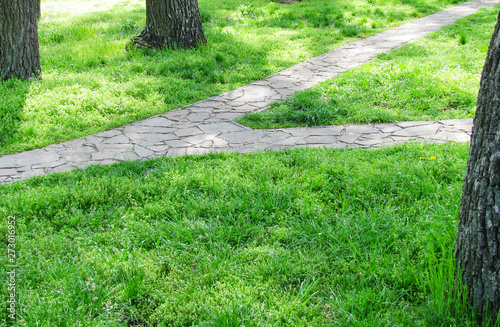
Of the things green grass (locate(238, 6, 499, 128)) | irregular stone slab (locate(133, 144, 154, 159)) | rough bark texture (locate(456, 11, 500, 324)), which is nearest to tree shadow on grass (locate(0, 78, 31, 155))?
irregular stone slab (locate(133, 144, 154, 159))

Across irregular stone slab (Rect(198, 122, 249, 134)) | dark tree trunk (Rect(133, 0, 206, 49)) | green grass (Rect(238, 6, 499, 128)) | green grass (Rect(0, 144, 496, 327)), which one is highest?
dark tree trunk (Rect(133, 0, 206, 49))

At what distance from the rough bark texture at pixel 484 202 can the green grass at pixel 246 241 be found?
0.14 meters

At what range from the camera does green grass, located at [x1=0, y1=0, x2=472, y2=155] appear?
19.8 ft

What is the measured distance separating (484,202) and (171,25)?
7.76 meters

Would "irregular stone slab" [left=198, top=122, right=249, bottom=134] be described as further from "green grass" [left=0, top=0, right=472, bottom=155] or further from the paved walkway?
"green grass" [left=0, top=0, right=472, bottom=155]

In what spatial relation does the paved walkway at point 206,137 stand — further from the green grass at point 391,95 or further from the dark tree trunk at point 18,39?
the dark tree trunk at point 18,39

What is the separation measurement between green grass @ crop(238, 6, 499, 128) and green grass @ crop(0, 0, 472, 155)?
63.6 inches

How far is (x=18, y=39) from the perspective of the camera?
7008mm

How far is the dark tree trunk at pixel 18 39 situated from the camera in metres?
6.88

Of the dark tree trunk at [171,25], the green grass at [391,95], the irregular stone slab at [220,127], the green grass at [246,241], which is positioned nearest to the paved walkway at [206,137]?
the irregular stone slab at [220,127]

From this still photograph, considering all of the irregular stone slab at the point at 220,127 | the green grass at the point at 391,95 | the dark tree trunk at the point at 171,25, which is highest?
the dark tree trunk at the point at 171,25

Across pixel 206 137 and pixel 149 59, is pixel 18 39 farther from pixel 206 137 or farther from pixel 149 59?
pixel 206 137

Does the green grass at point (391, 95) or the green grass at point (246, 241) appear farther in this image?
the green grass at point (391, 95)

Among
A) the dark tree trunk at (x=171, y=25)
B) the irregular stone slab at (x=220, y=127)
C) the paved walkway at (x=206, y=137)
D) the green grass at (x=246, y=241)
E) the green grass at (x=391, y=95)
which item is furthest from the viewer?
the dark tree trunk at (x=171, y=25)
